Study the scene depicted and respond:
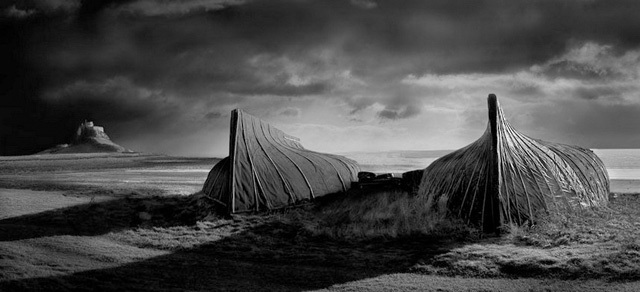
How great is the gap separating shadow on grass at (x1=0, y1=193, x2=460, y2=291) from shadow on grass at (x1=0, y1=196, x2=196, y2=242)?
0.11ft

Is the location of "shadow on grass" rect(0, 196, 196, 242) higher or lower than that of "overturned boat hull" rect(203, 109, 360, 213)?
lower

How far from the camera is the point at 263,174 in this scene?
17438 mm

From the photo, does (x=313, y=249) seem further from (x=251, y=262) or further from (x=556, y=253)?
(x=556, y=253)

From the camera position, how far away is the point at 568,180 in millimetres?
15250

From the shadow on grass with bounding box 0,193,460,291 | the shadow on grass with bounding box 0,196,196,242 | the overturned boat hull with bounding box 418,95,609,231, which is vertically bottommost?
the shadow on grass with bounding box 0,193,460,291

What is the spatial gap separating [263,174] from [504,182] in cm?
824

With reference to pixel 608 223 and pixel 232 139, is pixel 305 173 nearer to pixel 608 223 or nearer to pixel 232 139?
pixel 232 139

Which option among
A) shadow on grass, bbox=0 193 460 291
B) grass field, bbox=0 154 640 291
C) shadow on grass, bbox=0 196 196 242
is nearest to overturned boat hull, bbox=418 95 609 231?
grass field, bbox=0 154 640 291

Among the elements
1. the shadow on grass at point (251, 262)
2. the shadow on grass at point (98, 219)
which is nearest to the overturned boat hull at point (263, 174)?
the shadow on grass at point (98, 219)

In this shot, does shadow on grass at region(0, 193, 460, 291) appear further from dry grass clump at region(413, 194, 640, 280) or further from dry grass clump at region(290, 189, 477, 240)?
dry grass clump at region(413, 194, 640, 280)

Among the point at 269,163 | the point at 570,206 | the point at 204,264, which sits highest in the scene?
the point at 269,163

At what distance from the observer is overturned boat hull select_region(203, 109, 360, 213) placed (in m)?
16.7

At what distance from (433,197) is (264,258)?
6734mm

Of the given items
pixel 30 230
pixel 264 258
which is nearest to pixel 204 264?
pixel 264 258
